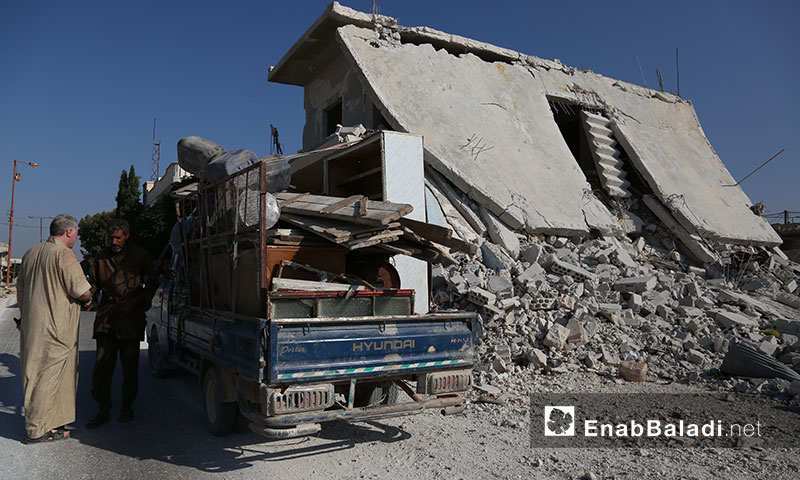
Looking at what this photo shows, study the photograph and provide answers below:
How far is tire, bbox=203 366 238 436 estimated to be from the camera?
4.78m

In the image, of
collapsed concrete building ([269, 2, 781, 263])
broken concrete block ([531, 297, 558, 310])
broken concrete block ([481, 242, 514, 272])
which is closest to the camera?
broken concrete block ([531, 297, 558, 310])

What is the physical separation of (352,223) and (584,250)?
25.7 ft

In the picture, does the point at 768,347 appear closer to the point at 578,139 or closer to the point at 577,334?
the point at 577,334

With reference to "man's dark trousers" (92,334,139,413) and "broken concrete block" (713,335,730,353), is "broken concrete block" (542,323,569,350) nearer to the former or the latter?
"broken concrete block" (713,335,730,353)

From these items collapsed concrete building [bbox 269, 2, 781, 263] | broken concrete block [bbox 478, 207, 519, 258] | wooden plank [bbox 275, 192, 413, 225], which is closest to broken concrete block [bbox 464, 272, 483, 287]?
collapsed concrete building [bbox 269, 2, 781, 263]

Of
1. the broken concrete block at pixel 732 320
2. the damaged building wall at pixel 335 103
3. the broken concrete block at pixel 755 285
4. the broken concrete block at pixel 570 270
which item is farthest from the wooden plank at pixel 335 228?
the broken concrete block at pixel 755 285

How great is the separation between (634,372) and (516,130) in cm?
803

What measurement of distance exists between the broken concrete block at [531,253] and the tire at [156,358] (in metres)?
6.36

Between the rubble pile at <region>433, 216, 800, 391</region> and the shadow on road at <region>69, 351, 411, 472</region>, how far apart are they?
7.33 feet

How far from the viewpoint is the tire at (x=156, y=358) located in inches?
276

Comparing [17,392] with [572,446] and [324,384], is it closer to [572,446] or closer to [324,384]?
[324,384]

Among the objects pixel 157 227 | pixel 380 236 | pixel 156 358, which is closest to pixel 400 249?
pixel 380 236

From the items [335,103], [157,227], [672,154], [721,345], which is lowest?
[721,345]

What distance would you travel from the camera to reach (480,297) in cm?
805
